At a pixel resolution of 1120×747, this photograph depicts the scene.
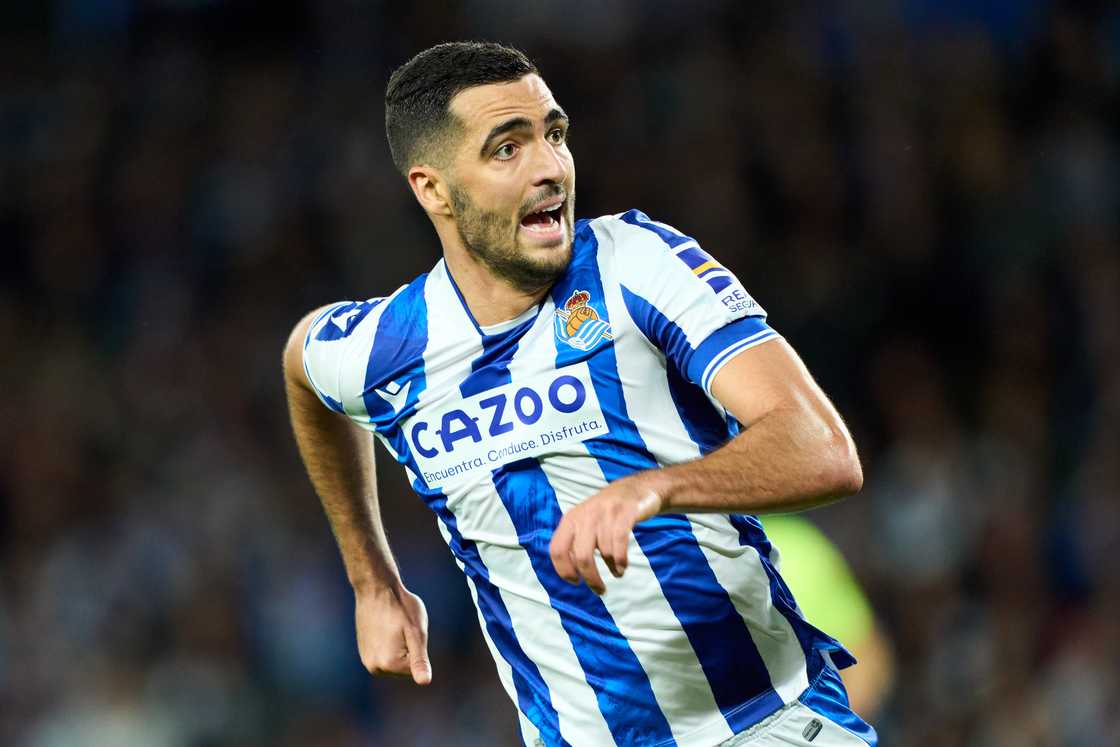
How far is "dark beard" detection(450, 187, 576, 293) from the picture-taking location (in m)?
3.24

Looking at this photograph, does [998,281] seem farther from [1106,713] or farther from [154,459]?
[154,459]

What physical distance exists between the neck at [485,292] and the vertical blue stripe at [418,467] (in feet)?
0.39

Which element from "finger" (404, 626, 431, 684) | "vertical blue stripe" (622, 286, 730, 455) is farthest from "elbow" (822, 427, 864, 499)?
"finger" (404, 626, 431, 684)

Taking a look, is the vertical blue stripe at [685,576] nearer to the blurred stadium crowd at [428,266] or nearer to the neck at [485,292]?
the neck at [485,292]

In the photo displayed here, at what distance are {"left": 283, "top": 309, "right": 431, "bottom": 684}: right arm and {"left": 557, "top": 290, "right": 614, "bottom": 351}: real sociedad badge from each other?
82 cm

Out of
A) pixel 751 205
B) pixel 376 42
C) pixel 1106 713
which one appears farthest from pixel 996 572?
pixel 376 42

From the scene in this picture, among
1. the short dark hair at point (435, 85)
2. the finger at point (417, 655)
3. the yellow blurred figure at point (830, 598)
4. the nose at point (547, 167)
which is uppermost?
the short dark hair at point (435, 85)

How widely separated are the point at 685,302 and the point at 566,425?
1.27ft

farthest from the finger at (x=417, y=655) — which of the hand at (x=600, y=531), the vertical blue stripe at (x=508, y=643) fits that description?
the hand at (x=600, y=531)

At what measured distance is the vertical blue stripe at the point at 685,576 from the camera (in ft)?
10.4

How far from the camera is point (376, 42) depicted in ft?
33.9

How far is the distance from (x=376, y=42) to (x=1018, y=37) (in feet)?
13.9

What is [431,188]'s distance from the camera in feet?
11.3

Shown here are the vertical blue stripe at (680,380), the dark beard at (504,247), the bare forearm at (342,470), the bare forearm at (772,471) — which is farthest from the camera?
the bare forearm at (342,470)
